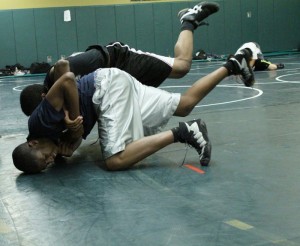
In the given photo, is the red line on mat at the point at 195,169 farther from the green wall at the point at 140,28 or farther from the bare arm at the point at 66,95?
the green wall at the point at 140,28

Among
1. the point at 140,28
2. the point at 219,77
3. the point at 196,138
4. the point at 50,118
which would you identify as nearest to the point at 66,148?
the point at 50,118

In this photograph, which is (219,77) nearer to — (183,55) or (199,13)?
(183,55)

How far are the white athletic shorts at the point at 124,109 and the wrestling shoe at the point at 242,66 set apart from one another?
0.45 meters

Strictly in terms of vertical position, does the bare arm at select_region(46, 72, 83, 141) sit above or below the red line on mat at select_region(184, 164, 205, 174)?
above

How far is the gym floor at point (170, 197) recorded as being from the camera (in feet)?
7.29

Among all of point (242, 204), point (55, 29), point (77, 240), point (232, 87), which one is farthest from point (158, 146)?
point (55, 29)

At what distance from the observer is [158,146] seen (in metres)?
3.35

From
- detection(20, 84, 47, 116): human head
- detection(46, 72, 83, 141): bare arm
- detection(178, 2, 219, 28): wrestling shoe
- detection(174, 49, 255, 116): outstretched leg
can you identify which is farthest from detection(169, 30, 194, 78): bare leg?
detection(46, 72, 83, 141): bare arm

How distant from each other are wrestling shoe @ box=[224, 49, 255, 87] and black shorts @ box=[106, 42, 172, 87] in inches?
26.9

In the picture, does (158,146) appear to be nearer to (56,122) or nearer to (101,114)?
(101,114)

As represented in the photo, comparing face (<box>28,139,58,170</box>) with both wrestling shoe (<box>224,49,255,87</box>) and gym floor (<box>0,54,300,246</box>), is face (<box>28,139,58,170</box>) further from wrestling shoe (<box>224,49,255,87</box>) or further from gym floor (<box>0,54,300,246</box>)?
wrestling shoe (<box>224,49,255,87</box>)

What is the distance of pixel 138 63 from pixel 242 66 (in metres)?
0.92

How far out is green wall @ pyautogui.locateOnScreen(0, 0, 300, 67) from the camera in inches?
551

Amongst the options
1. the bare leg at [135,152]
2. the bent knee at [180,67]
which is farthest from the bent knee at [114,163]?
the bent knee at [180,67]
